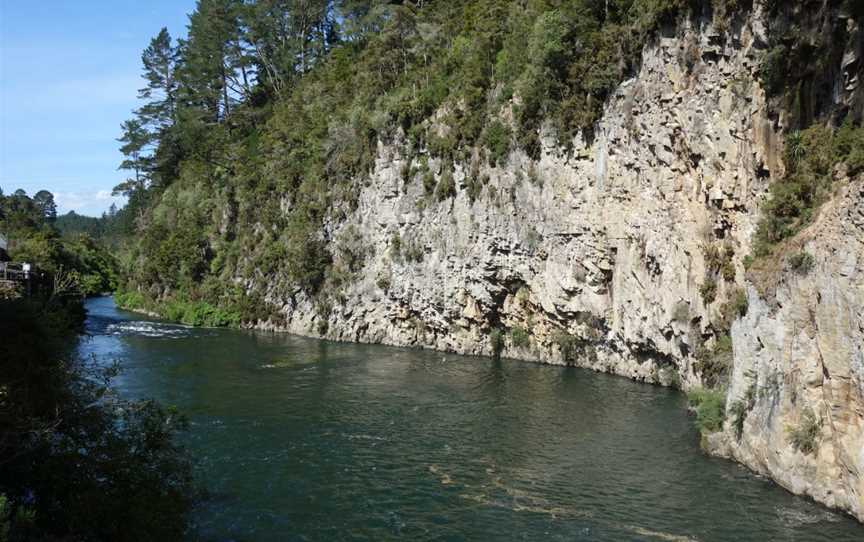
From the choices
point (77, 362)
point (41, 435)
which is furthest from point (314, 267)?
point (41, 435)

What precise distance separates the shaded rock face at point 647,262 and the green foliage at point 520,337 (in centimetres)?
8

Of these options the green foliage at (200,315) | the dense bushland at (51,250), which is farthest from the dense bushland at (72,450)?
the green foliage at (200,315)

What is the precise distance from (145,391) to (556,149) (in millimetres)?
23971

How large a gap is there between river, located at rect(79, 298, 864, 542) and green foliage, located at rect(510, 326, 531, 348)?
2870mm

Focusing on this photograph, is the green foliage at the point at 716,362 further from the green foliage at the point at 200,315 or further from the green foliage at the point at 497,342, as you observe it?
the green foliage at the point at 200,315

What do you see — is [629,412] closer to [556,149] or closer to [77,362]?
[556,149]

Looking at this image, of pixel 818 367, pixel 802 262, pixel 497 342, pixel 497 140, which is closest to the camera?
pixel 818 367

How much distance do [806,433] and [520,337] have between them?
73.9ft

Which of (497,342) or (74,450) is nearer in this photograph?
(74,450)

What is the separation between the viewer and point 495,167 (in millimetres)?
40844

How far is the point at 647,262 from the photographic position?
31.1 meters

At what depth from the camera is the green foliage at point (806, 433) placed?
17609 millimetres

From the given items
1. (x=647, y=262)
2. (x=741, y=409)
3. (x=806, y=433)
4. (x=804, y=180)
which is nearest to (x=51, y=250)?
(x=647, y=262)

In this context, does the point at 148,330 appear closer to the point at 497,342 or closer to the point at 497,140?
the point at 497,342
